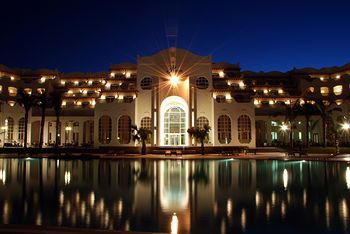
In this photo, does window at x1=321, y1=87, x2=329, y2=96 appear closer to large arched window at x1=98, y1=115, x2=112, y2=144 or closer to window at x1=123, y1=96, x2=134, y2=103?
window at x1=123, y1=96, x2=134, y2=103

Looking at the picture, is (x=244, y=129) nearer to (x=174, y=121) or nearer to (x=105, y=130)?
(x=174, y=121)

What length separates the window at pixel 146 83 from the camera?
52.4m

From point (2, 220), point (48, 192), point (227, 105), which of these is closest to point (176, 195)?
point (48, 192)

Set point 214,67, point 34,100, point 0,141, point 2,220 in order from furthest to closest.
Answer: point 214,67
point 0,141
point 34,100
point 2,220

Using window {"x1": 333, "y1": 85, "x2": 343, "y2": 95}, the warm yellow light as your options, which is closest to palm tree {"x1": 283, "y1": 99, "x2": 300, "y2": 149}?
the warm yellow light

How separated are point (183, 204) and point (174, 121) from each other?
40.9m

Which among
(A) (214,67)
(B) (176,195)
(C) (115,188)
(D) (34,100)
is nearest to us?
(B) (176,195)

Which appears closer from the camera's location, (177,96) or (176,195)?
(176,195)

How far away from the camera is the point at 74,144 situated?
55531mm

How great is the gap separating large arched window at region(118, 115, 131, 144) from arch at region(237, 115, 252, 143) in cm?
1714

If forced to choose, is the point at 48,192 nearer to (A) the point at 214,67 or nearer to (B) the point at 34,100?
(B) the point at 34,100

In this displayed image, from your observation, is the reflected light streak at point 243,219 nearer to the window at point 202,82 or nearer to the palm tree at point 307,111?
the window at point 202,82

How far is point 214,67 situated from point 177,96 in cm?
1158

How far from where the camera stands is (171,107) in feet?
176
